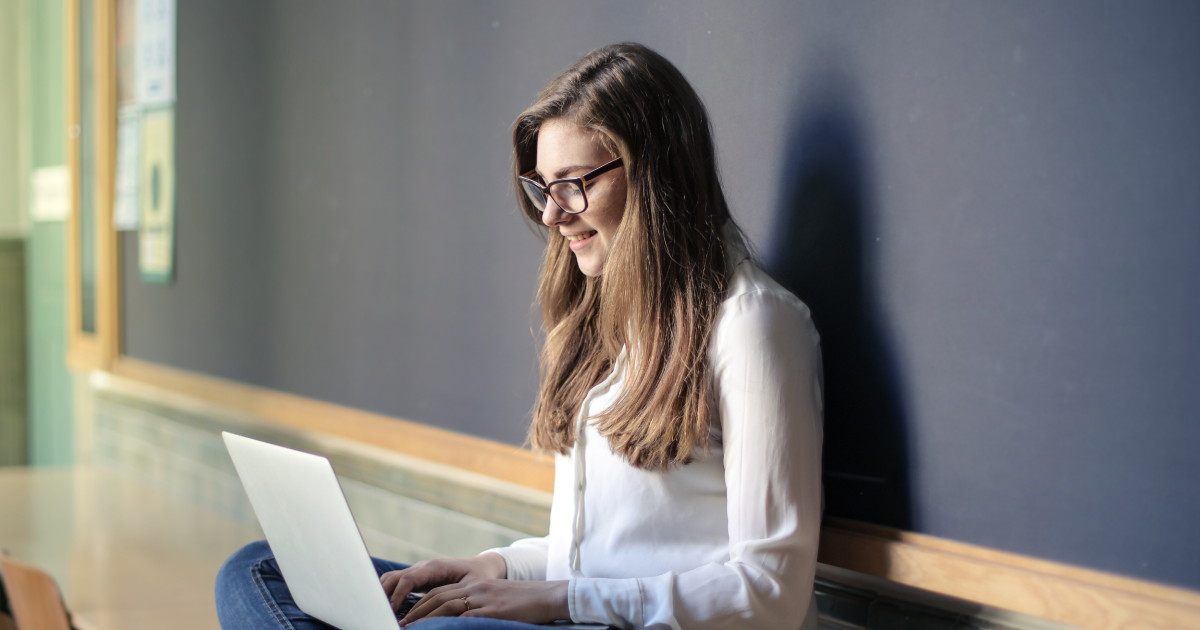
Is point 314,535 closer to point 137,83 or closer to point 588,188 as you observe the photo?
point 588,188

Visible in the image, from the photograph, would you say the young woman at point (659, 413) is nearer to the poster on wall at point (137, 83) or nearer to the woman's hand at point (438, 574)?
the woman's hand at point (438, 574)

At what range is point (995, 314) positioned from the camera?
1.21m

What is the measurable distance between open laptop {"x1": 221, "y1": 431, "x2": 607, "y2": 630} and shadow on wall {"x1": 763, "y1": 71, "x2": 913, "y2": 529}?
1.48 ft

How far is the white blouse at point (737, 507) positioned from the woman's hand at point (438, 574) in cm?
21

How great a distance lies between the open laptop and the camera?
114cm

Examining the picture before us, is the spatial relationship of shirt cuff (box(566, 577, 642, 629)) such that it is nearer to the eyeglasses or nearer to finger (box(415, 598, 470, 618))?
finger (box(415, 598, 470, 618))

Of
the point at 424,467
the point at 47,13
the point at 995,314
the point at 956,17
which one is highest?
the point at 47,13

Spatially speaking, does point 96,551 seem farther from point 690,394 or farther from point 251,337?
point 690,394

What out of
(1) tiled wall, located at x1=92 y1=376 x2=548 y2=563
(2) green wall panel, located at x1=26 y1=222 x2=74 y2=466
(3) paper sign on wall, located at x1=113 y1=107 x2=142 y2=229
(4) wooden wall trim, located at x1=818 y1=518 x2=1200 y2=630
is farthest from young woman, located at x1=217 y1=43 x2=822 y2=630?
(2) green wall panel, located at x1=26 y1=222 x2=74 y2=466

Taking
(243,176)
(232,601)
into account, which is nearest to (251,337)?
(243,176)

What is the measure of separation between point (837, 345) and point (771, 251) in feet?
0.67

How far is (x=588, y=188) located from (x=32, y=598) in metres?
1.22

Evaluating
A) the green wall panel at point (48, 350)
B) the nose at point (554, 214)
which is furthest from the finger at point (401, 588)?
the green wall panel at point (48, 350)

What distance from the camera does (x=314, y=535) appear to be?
1209 mm
